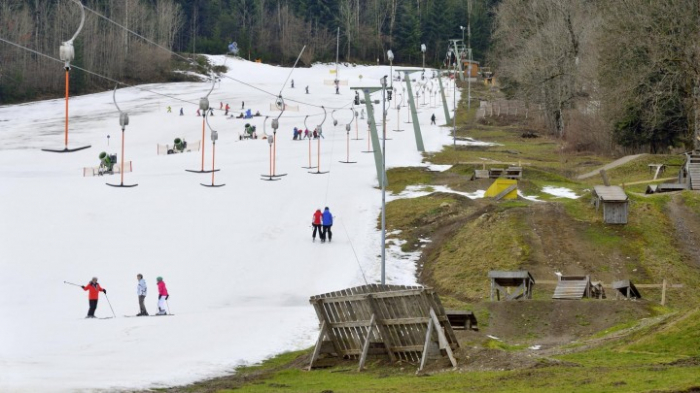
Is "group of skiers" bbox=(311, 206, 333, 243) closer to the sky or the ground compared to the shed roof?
closer to the ground

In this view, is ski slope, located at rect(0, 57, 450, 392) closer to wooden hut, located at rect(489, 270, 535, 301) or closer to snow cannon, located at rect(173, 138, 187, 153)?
snow cannon, located at rect(173, 138, 187, 153)

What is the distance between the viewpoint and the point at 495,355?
23.3 m

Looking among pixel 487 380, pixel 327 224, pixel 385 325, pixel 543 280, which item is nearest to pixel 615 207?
pixel 543 280

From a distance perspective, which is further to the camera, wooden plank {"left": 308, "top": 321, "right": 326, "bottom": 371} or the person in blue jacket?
the person in blue jacket

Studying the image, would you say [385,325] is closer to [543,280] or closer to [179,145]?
[543,280]

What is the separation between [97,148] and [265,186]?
37.7m

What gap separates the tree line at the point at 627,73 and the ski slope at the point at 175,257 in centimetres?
1295

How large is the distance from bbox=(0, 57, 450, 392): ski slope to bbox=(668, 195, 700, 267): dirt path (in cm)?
1117

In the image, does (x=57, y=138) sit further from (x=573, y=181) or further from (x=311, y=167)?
(x=573, y=181)

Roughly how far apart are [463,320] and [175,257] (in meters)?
19.5

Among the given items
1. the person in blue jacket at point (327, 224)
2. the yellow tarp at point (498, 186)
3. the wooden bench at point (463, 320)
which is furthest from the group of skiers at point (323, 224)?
the wooden bench at point (463, 320)

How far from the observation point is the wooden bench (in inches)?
1212

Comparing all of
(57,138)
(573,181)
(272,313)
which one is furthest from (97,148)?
(272,313)

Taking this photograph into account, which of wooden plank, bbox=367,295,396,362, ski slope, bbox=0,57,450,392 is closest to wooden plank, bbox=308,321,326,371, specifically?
wooden plank, bbox=367,295,396,362
